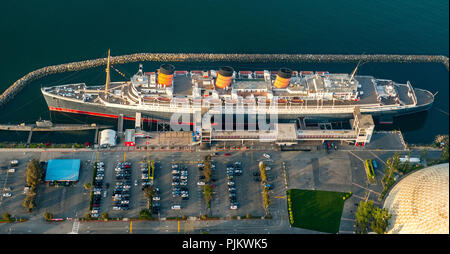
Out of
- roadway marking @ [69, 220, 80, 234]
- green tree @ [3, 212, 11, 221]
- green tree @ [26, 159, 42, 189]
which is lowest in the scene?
roadway marking @ [69, 220, 80, 234]

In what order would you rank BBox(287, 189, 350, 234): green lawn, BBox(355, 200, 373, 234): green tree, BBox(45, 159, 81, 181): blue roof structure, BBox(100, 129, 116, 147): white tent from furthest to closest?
BBox(100, 129, 116, 147): white tent, BBox(45, 159, 81, 181): blue roof structure, BBox(287, 189, 350, 234): green lawn, BBox(355, 200, 373, 234): green tree

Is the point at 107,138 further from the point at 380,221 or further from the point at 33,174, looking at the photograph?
the point at 380,221

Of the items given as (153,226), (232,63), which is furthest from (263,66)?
(153,226)

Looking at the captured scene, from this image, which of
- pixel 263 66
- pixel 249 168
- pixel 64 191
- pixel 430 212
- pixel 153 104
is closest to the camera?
pixel 430 212

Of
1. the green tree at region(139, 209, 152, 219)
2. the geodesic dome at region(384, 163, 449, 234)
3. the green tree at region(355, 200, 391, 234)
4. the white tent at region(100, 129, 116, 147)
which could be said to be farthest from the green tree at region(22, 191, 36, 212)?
the geodesic dome at region(384, 163, 449, 234)

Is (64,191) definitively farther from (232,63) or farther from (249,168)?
(232,63)

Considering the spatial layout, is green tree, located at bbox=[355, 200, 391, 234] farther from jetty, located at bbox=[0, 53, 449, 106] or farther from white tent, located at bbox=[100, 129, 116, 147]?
white tent, located at bbox=[100, 129, 116, 147]
